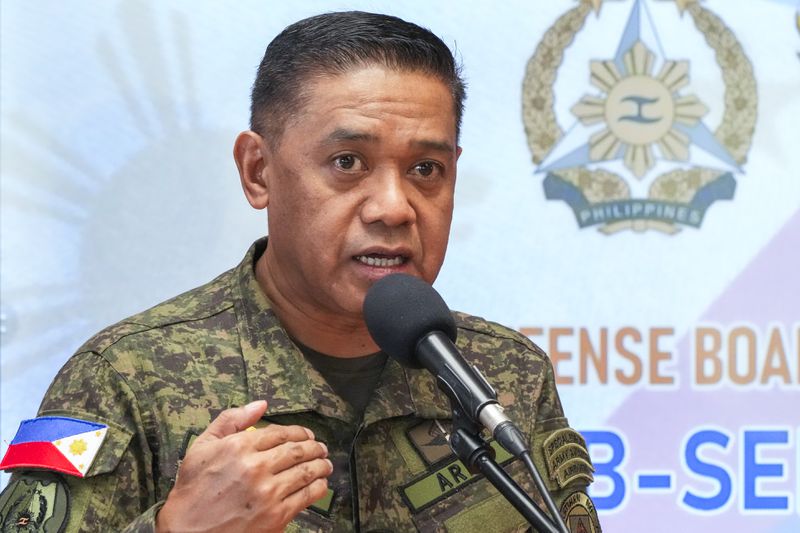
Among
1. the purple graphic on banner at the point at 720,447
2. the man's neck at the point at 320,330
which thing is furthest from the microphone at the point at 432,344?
the purple graphic on banner at the point at 720,447

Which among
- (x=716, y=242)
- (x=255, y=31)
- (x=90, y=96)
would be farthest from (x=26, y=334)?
(x=716, y=242)

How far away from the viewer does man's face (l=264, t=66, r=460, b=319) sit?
1.53 metres

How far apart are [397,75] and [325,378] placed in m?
0.47

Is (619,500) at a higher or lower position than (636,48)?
lower

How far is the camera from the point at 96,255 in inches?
95.0

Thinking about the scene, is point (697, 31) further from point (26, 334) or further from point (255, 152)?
point (26, 334)

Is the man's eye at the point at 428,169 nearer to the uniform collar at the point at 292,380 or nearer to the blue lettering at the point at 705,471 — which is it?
the uniform collar at the point at 292,380

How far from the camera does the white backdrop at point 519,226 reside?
240 cm

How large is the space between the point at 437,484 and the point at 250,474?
0.52 meters

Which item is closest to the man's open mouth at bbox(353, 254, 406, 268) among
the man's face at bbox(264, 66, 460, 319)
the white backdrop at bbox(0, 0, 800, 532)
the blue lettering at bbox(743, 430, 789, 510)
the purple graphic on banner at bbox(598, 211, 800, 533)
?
the man's face at bbox(264, 66, 460, 319)

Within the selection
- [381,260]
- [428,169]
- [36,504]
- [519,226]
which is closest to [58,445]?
[36,504]

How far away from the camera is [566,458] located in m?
1.75

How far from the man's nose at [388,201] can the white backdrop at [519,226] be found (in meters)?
0.95

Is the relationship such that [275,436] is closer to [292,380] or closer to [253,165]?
[292,380]
